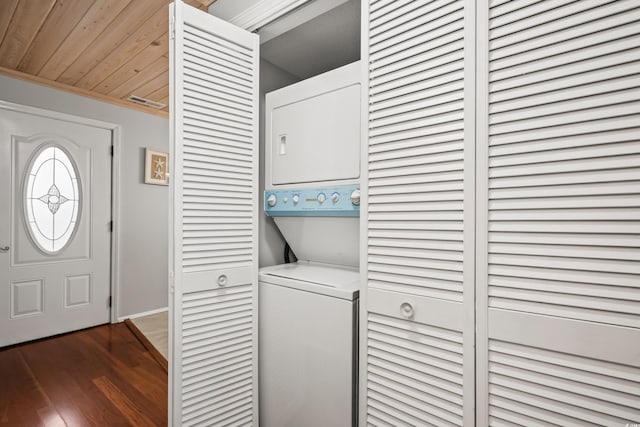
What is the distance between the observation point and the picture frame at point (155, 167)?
379cm

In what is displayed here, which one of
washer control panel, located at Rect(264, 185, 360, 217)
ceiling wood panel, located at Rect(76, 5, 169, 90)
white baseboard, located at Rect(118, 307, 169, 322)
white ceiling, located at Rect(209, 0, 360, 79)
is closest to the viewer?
washer control panel, located at Rect(264, 185, 360, 217)

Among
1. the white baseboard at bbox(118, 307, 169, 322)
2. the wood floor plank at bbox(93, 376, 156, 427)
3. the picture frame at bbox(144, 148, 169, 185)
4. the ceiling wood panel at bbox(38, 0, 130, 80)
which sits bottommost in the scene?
the wood floor plank at bbox(93, 376, 156, 427)

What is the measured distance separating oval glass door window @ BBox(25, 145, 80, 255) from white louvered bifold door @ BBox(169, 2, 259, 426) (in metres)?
Result: 2.65

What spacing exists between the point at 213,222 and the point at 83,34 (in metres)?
1.90

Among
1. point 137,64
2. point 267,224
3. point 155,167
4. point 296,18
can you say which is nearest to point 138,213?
point 155,167

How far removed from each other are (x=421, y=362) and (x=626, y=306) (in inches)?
23.1

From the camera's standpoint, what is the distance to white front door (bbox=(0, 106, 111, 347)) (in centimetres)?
289

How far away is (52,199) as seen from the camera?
3.12 metres

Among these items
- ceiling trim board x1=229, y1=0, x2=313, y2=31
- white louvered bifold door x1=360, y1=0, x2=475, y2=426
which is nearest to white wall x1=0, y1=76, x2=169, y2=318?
ceiling trim board x1=229, y1=0, x2=313, y2=31

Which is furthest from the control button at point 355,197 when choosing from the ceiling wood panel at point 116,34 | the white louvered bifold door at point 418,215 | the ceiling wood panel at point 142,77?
the ceiling wood panel at point 142,77

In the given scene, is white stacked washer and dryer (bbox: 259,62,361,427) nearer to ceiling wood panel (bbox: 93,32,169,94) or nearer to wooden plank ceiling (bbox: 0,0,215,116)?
wooden plank ceiling (bbox: 0,0,215,116)

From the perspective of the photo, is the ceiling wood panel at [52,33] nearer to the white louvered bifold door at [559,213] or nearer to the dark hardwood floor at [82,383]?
the white louvered bifold door at [559,213]

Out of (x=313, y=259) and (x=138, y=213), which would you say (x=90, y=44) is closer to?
(x=138, y=213)

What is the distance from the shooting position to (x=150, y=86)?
314cm
